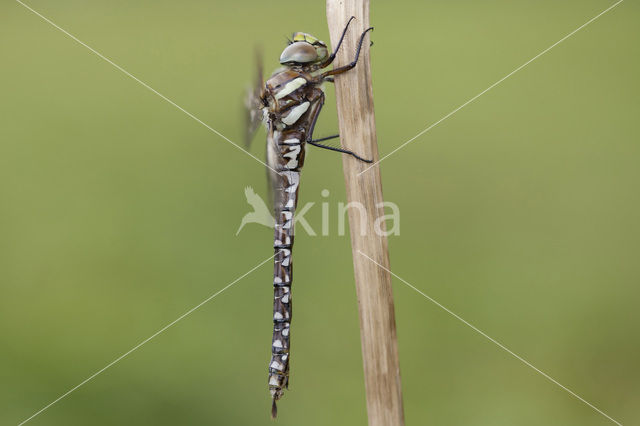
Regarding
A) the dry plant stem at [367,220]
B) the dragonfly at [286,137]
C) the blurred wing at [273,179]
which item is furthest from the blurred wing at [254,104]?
the dry plant stem at [367,220]

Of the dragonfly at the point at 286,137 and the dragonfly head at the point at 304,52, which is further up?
the dragonfly head at the point at 304,52

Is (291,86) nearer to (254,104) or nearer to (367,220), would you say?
(254,104)

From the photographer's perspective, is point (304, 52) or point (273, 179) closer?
point (304, 52)

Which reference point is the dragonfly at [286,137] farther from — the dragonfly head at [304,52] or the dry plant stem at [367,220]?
the dry plant stem at [367,220]

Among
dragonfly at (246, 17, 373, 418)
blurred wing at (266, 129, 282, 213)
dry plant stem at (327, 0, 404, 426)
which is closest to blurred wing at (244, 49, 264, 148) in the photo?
dragonfly at (246, 17, 373, 418)

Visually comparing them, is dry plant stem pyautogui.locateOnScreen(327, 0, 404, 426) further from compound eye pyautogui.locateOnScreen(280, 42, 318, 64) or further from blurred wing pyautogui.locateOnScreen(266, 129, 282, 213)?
blurred wing pyautogui.locateOnScreen(266, 129, 282, 213)

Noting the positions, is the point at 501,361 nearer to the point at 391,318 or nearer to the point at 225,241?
the point at 391,318

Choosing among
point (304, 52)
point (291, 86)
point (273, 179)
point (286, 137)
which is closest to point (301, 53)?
point (304, 52)
